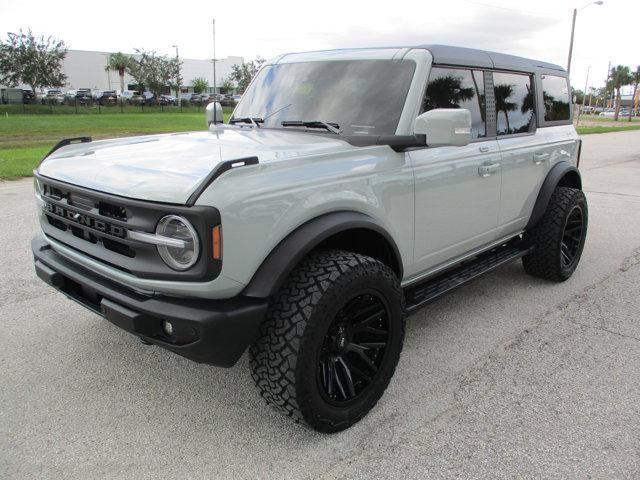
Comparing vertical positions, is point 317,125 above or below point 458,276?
above

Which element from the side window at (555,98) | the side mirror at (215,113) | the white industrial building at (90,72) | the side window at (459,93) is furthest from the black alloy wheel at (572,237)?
the white industrial building at (90,72)

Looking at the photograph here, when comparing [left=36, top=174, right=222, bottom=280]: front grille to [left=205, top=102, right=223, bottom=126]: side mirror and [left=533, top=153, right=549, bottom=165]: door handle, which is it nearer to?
[left=205, top=102, right=223, bottom=126]: side mirror

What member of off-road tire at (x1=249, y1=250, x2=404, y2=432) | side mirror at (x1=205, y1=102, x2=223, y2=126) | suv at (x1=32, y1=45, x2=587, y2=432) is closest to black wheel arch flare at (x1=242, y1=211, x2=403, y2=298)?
suv at (x1=32, y1=45, x2=587, y2=432)

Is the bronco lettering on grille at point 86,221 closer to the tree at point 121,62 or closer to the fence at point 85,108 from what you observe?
the fence at point 85,108

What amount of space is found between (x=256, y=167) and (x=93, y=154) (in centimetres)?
117

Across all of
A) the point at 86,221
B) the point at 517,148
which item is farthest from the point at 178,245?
the point at 517,148

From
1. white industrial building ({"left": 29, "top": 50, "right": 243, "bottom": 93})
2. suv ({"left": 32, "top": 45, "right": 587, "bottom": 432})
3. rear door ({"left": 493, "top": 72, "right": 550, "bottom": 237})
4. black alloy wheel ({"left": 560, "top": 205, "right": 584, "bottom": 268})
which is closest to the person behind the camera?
suv ({"left": 32, "top": 45, "right": 587, "bottom": 432})

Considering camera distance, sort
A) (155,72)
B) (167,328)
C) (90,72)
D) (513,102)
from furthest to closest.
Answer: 1. (90,72)
2. (155,72)
3. (513,102)
4. (167,328)

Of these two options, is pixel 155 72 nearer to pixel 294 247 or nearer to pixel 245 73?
pixel 245 73

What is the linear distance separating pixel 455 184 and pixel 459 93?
666 mm

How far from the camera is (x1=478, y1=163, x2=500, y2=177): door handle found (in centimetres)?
366

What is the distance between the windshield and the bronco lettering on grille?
4.68 feet

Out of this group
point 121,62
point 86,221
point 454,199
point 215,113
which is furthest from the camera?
point 121,62

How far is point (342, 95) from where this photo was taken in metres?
3.46
